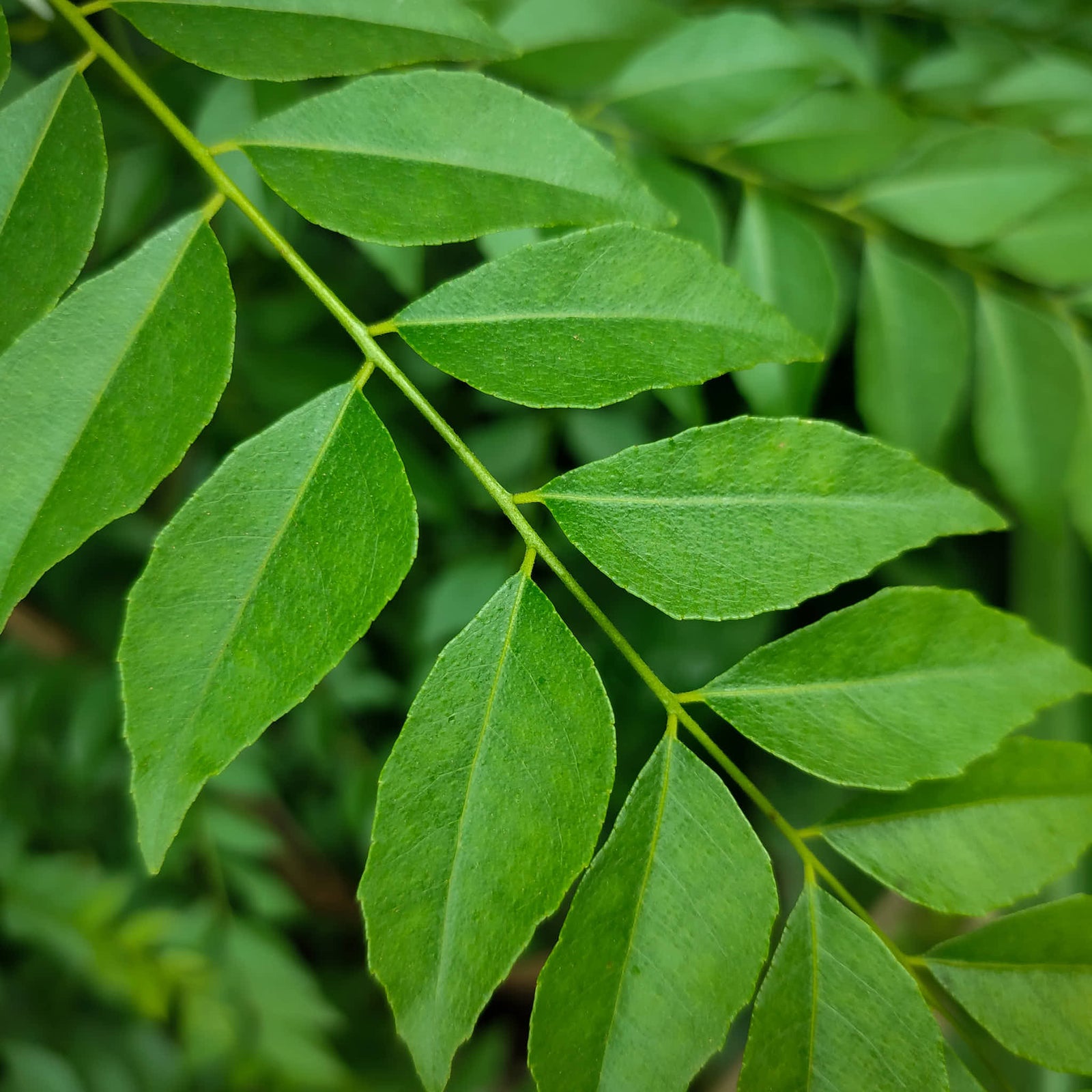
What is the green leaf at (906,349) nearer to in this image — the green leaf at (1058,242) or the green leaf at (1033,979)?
the green leaf at (1058,242)

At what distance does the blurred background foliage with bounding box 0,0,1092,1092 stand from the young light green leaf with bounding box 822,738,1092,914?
0.22 meters

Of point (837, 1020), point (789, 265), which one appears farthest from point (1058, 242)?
point (837, 1020)

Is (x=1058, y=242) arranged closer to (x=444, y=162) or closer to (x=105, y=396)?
(x=444, y=162)

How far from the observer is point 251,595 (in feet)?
0.96

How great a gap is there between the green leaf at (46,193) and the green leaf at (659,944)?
0.96 ft

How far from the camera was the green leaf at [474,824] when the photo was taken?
0.29 m

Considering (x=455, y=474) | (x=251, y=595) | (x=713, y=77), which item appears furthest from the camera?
(x=455, y=474)

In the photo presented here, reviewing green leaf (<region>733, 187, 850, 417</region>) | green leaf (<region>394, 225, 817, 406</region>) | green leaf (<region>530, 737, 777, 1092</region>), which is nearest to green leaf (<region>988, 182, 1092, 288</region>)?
green leaf (<region>733, 187, 850, 417</region>)

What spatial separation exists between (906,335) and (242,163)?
0.41 metres

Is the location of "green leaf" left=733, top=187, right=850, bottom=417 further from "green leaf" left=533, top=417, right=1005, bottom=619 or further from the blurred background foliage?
"green leaf" left=533, top=417, right=1005, bottom=619

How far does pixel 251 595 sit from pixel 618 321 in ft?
0.54

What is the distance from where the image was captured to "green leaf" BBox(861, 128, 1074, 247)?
0.52 metres

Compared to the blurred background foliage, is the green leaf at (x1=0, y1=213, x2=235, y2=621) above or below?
above

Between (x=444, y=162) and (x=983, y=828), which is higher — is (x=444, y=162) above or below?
above
